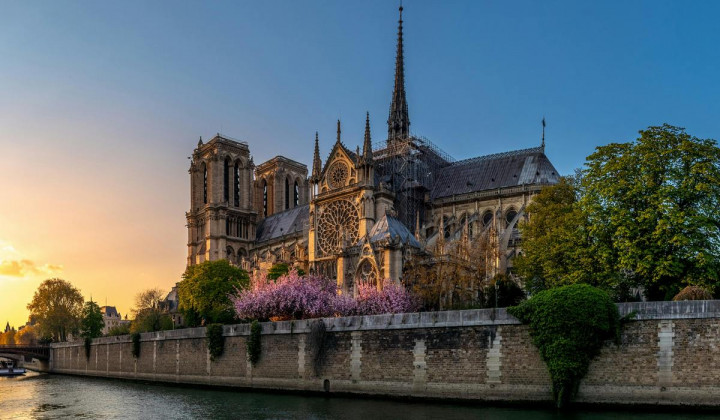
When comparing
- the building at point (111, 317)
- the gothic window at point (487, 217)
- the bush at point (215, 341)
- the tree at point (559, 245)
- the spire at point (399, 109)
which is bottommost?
the building at point (111, 317)

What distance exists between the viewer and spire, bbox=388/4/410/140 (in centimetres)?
7056

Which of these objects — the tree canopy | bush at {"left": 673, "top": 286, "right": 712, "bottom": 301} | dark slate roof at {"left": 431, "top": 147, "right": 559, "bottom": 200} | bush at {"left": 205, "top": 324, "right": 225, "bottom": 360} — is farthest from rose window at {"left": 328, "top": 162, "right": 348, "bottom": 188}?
bush at {"left": 673, "top": 286, "right": 712, "bottom": 301}

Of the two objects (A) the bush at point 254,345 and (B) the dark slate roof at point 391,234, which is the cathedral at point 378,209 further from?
(A) the bush at point 254,345

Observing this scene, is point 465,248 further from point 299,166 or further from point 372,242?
point 299,166

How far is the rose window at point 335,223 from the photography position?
54.8 meters

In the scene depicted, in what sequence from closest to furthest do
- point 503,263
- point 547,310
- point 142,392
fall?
point 547,310 → point 142,392 → point 503,263

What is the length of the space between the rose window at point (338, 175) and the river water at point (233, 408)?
25.5 metres

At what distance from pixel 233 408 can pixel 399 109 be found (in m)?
49.1

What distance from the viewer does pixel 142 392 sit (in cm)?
3519

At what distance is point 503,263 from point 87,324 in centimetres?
5224

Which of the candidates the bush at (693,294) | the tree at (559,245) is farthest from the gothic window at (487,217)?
the bush at (693,294)

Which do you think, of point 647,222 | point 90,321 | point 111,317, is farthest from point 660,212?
point 111,317

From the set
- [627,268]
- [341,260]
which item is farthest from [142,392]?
[627,268]

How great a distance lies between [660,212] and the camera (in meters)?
26.3
